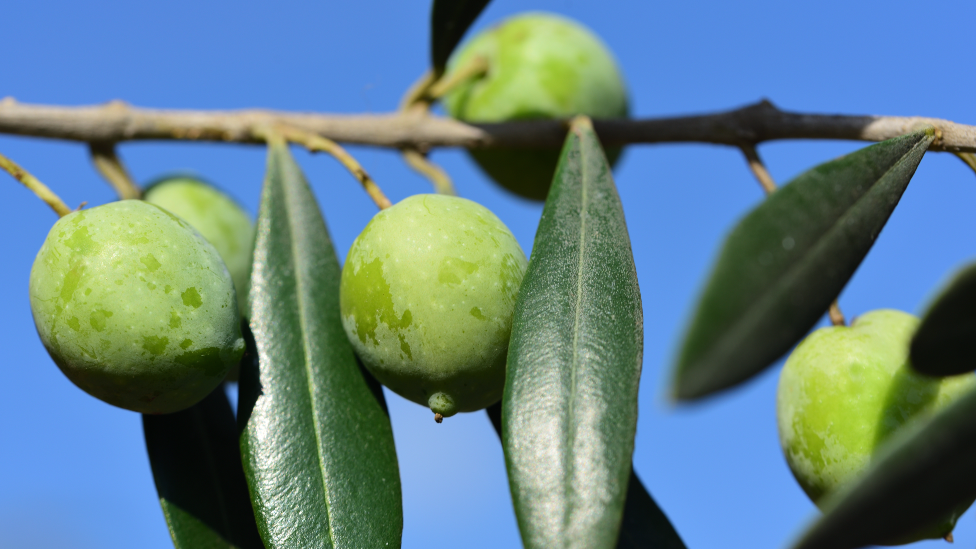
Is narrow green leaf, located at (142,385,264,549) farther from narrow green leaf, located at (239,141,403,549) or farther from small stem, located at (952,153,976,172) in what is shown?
small stem, located at (952,153,976,172)

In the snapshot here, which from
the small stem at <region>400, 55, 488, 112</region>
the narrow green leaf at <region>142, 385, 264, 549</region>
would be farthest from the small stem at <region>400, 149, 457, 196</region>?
the narrow green leaf at <region>142, 385, 264, 549</region>

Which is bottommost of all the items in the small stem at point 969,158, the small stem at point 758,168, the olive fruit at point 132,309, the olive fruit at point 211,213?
the olive fruit at point 132,309

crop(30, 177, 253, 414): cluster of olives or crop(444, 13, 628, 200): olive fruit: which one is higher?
crop(444, 13, 628, 200): olive fruit

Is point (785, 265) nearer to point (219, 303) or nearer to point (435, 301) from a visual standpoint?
point (435, 301)

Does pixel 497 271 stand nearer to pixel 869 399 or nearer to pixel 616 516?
pixel 616 516

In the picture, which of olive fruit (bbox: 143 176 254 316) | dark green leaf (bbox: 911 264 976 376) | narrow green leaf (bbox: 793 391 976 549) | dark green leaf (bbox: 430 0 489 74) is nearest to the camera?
narrow green leaf (bbox: 793 391 976 549)

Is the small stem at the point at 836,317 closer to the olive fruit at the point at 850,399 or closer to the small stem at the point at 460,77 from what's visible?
the olive fruit at the point at 850,399

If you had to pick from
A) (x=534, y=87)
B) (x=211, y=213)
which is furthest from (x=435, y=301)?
(x=534, y=87)

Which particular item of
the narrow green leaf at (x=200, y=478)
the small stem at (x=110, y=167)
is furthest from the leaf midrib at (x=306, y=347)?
the small stem at (x=110, y=167)
